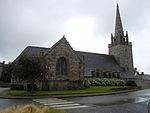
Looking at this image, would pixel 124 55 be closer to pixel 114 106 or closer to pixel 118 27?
pixel 118 27

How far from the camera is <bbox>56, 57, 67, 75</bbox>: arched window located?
91.0 feet

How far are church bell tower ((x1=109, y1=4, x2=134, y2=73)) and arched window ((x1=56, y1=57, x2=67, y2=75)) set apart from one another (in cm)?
2948

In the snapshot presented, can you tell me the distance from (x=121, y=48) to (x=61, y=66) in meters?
31.5

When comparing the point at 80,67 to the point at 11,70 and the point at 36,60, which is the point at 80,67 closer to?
the point at 36,60

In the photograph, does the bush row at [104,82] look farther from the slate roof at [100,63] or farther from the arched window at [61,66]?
the arched window at [61,66]

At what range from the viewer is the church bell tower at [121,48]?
52.9m

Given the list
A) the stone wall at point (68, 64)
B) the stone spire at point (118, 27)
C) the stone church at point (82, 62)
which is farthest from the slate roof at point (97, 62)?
the stone wall at point (68, 64)

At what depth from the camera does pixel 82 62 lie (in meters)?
30.8

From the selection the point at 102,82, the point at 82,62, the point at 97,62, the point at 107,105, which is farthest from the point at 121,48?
the point at 107,105

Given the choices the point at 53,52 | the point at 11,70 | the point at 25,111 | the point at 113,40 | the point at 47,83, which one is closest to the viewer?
the point at 25,111

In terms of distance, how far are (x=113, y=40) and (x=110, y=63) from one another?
1032 centimetres

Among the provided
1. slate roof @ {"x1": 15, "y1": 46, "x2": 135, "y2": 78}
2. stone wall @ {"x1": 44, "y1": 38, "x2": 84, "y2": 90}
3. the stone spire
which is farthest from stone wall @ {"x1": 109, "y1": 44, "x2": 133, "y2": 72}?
stone wall @ {"x1": 44, "y1": 38, "x2": 84, "y2": 90}

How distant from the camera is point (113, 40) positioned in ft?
188

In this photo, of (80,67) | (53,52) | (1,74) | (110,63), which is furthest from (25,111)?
(1,74)
